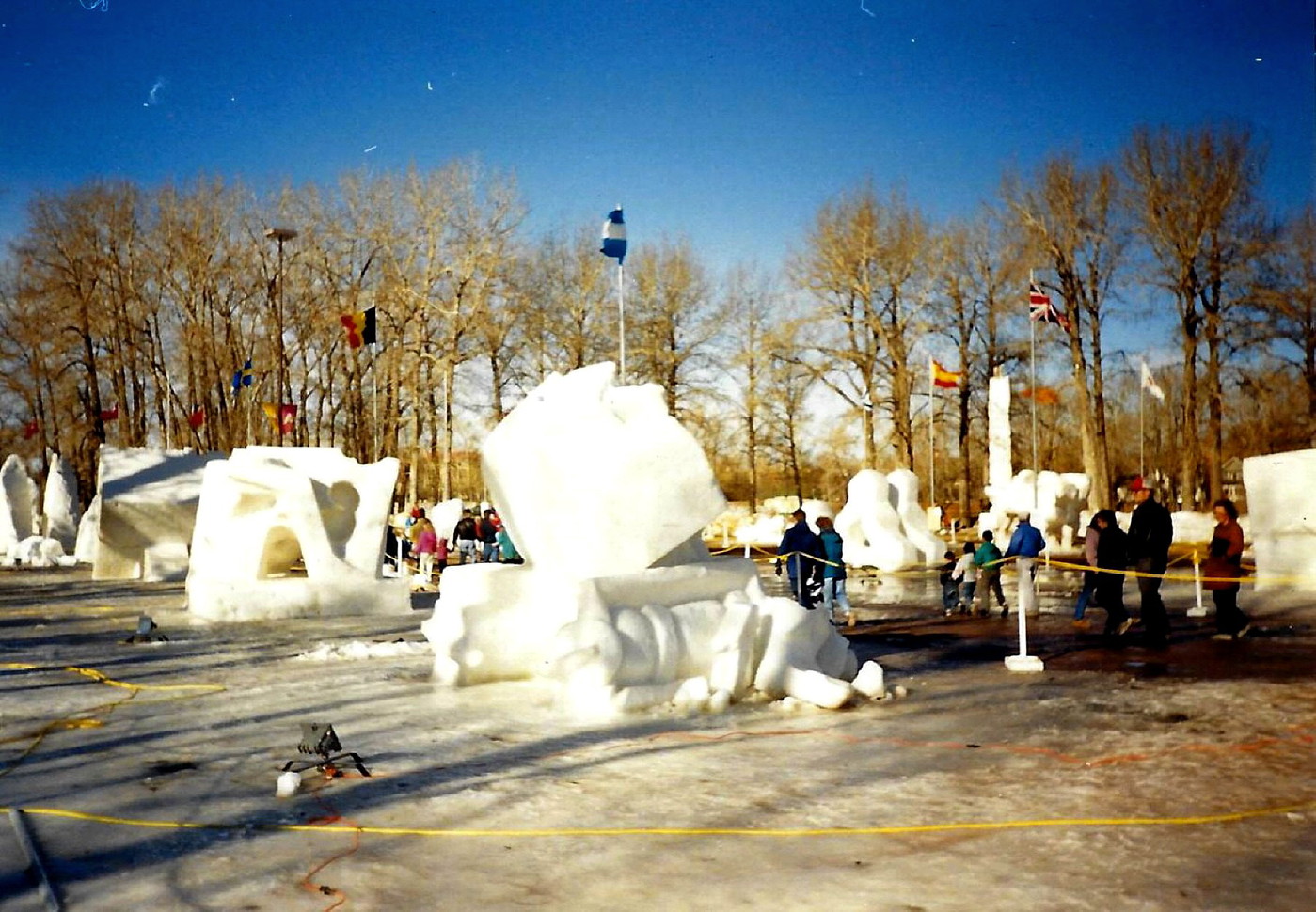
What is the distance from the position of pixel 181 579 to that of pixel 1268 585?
74.4 feet

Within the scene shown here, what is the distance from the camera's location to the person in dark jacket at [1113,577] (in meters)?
15.0

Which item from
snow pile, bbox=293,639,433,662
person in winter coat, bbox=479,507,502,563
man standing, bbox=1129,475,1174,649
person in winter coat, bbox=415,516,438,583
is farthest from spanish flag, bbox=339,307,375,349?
man standing, bbox=1129,475,1174,649

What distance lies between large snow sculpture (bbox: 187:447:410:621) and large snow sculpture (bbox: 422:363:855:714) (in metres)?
7.71

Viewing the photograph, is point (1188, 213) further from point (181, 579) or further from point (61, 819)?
point (61, 819)

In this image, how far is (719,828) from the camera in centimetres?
638

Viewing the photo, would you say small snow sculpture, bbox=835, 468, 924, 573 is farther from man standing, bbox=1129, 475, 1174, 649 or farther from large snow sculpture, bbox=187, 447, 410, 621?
man standing, bbox=1129, 475, 1174, 649

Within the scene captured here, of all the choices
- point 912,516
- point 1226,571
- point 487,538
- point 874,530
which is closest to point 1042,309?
point 912,516

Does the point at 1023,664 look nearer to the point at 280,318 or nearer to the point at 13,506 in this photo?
the point at 280,318

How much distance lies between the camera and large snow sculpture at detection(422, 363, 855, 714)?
10188mm

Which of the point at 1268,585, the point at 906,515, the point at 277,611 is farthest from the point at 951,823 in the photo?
the point at 906,515

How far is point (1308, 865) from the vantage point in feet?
18.6

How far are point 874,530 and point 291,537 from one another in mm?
15031

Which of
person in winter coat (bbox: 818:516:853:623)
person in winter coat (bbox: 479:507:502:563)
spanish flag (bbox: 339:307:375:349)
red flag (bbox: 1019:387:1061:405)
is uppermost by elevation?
spanish flag (bbox: 339:307:375:349)

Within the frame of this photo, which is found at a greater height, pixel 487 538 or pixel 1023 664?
pixel 487 538
